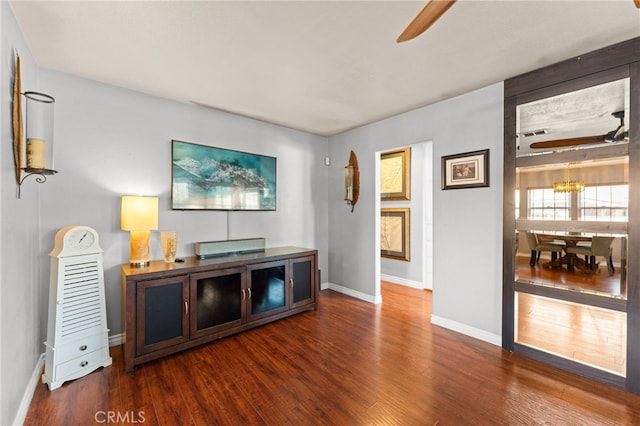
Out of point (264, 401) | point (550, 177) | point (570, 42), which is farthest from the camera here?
point (550, 177)

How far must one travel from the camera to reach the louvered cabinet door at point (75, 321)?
2.06 metres

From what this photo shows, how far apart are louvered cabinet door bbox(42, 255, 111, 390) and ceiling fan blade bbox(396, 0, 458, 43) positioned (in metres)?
2.81

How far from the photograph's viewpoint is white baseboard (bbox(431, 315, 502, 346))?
271 centimetres

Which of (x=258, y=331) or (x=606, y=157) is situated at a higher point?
(x=606, y=157)

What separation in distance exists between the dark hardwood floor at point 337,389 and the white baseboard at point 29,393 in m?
0.04

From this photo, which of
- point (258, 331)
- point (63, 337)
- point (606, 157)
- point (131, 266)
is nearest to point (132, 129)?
point (131, 266)

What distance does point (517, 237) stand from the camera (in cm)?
259

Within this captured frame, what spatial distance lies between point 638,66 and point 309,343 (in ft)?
11.3

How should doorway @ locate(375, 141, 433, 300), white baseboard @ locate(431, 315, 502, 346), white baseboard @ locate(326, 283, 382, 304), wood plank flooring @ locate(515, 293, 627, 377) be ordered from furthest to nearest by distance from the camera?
doorway @ locate(375, 141, 433, 300)
white baseboard @ locate(326, 283, 382, 304)
white baseboard @ locate(431, 315, 502, 346)
wood plank flooring @ locate(515, 293, 627, 377)

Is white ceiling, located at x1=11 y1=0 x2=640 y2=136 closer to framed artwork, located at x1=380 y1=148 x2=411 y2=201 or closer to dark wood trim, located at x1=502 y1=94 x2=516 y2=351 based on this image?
dark wood trim, located at x1=502 y1=94 x2=516 y2=351

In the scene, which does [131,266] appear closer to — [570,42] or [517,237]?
[517,237]

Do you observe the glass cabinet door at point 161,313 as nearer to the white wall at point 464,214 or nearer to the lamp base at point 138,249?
the lamp base at point 138,249

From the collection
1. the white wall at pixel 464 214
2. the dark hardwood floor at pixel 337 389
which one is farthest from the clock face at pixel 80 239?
the white wall at pixel 464 214

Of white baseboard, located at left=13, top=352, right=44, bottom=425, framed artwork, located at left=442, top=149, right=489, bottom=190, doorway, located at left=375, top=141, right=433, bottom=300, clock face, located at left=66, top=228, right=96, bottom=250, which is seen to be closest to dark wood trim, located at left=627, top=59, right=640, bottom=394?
framed artwork, located at left=442, top=149, right=489, bottom=190
